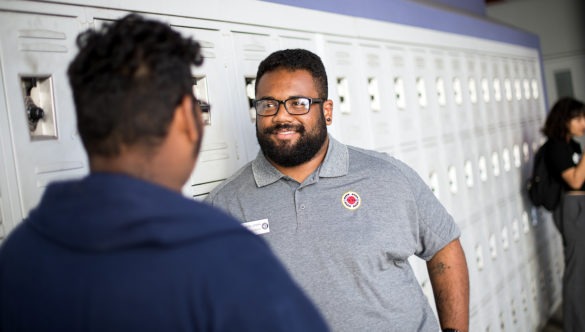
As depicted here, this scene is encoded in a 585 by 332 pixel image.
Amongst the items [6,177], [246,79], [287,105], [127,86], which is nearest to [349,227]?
[287,105]

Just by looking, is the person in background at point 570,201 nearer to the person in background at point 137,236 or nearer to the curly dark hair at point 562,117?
the curly dark hair at point 562,117

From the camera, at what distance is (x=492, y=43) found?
527cm

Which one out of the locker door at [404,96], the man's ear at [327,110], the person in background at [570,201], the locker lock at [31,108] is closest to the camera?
the locker lock at [31,108]

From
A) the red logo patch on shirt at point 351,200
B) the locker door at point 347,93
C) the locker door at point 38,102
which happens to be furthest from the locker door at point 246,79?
the locker door at point 38,102

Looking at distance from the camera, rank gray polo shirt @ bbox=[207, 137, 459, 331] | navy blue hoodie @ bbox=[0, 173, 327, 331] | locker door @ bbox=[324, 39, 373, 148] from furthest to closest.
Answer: locker door @ bbox=[324, 39, 373, 148] < gray polo shirt @ bbox=[207, 137, 459, 331] < navy blue hoodie @ bbox=[0, 173, 327, 331]

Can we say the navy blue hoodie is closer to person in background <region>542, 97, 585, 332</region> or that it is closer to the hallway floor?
person in background <region>542, 97, 585, 332</region>

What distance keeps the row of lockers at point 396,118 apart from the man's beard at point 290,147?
1.06 feet

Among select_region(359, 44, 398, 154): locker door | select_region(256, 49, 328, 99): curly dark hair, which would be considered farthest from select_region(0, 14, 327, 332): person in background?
select_region(359, 44, 398, 154): locker door

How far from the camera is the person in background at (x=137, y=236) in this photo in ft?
2.60

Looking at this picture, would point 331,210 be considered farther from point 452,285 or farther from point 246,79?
point 246,79

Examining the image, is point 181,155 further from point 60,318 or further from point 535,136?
point 535,136

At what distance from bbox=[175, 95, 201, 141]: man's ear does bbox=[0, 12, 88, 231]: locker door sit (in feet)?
2.77

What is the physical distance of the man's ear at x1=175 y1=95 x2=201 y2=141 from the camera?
0.94 meters

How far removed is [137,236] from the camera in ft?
2.60
